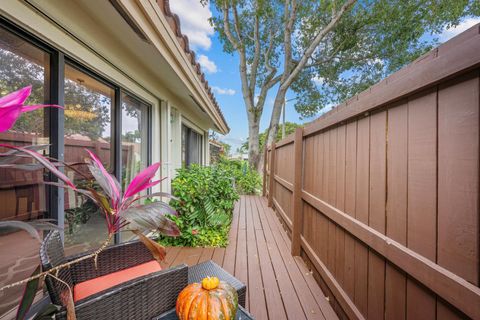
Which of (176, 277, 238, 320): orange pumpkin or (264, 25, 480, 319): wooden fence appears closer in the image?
(264, 25, 480, 319): wooden fence

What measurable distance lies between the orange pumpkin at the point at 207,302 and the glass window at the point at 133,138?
1871 millimetres

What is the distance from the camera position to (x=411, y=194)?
1067 mm

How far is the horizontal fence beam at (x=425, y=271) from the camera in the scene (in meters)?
0.77

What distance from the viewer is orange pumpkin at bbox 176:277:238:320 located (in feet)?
3.44

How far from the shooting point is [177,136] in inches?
156

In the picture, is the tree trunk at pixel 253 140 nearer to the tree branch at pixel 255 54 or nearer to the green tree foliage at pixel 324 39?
the green tree foliage at pixel 324 39

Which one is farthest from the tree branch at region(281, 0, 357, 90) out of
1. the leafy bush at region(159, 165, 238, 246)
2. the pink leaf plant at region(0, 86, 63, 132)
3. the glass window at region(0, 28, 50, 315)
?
the pink leaf plant at region(0, 86, 63, 132)

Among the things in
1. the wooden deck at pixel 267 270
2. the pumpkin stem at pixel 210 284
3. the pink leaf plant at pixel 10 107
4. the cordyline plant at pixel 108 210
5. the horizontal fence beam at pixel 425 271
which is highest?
the pink leaf plant at pixel 10 107

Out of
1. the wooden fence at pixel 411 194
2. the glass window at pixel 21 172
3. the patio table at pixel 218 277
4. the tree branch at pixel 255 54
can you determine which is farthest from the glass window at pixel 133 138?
the tree branch at pixel 255 54

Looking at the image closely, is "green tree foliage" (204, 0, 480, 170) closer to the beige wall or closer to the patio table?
the beige wall

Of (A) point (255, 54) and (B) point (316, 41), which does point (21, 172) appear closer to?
(B) point (316, 41)

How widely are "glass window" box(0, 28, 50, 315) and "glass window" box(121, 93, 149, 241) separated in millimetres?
992

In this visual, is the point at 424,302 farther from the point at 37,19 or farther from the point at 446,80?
the point at 37,19

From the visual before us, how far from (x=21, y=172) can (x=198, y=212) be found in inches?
79.3
